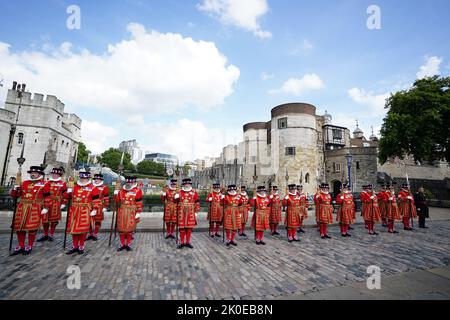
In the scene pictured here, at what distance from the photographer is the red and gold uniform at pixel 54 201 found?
22.5 ft

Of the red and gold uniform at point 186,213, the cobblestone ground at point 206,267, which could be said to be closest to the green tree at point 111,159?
the cobblestone ground at point 206,267

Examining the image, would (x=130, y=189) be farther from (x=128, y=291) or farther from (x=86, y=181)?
(x=128, y=291)

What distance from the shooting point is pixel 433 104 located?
2162cm

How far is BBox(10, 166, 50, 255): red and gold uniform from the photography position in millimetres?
5574

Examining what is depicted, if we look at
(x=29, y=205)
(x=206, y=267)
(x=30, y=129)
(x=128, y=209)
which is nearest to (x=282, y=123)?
(x=128, y=209)

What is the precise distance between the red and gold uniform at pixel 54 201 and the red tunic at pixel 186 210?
138 inches

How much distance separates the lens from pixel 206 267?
500 centimetres

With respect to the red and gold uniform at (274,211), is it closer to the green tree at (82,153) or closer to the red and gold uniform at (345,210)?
the red and gold uniform at (345,210)

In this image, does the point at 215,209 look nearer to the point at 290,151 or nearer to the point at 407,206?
the point at 407,206

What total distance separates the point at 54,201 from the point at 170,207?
3.61 meters
